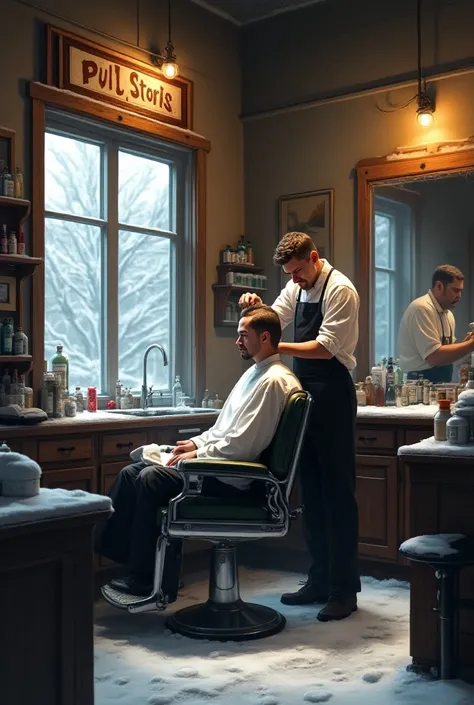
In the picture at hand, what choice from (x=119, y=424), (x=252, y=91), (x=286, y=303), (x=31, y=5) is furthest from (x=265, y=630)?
(x=252, y=91)

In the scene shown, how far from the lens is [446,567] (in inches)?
102

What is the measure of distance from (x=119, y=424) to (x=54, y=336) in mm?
789

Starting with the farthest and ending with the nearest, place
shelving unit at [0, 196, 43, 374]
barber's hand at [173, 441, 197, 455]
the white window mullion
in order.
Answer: the white window mullion < shelving unit at [0, 196, 43, 374] < barber's hand at [173, 441, 197, 455]

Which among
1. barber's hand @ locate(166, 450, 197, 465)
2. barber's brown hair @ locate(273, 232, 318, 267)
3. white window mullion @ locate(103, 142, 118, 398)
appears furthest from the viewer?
white window mullion @ locate(103, 142, 118, 398)

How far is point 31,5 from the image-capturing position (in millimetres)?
4152

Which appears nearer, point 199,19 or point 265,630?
point 265,630

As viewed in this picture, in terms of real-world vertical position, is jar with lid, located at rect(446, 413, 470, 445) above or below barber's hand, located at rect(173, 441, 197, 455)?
above

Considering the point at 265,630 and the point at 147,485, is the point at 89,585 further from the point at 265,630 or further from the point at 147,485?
the point at 265,630

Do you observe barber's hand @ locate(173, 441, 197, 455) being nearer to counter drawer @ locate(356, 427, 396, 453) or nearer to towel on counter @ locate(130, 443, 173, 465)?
towel on counter @ locate(130, 443, 173, 465)

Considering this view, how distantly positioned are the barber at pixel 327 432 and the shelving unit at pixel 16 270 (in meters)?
1.07

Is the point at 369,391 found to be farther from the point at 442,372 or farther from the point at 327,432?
the point at 327,432

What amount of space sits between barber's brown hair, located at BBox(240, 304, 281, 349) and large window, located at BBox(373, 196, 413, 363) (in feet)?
4.87

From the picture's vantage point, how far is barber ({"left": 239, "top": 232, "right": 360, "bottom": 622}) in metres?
3.66

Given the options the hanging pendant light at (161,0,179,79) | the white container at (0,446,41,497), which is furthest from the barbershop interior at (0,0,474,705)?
the hanging pendant light at (161,0,179,79)
